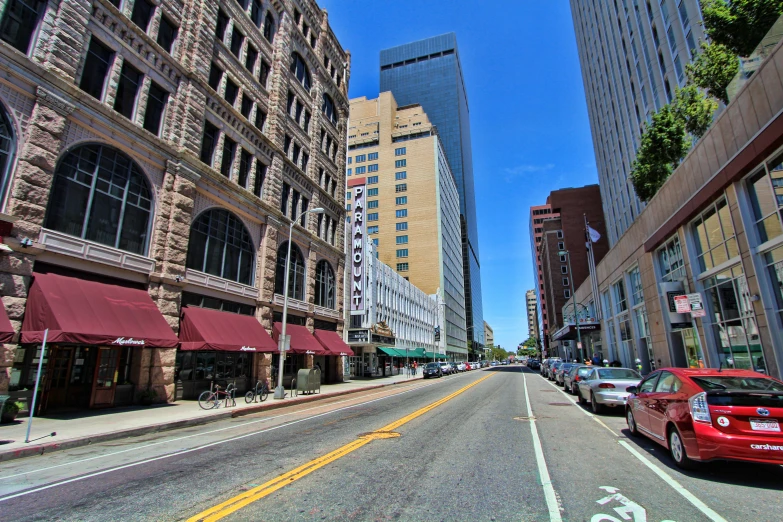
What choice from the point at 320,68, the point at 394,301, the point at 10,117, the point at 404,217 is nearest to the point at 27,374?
the point at 10,117

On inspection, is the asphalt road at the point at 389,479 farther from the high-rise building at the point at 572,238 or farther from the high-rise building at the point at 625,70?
the high-rise building at the point at 572,238

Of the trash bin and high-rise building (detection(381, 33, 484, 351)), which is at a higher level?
high-rise building (detection(381, 33, 484, 351))

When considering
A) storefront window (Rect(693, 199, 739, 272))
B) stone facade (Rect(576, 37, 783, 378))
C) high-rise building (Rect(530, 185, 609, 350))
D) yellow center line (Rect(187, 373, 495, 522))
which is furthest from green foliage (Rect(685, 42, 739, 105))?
high-rise building (Rect(530, 185, 609, 350))

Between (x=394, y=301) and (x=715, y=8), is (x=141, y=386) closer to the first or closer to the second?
(x=715, y=8)

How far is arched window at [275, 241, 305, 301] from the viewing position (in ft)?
88.6

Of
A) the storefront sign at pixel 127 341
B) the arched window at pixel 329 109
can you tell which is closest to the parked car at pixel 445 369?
the arched window at pixel 329 109

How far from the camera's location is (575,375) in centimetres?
1894

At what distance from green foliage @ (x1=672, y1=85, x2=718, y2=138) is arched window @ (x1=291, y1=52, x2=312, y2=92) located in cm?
2553

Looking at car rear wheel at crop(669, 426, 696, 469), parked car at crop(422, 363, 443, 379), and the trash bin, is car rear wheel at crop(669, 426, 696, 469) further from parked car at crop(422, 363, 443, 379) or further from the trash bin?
parked car at crop(422, 363, 443, 379)

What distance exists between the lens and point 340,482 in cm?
562

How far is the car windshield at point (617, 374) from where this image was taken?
43.5 ft

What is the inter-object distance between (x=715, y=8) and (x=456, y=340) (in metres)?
94.9

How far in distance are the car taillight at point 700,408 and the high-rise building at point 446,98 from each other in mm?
140221

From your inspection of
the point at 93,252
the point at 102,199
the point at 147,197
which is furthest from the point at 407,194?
the point at 93,252
